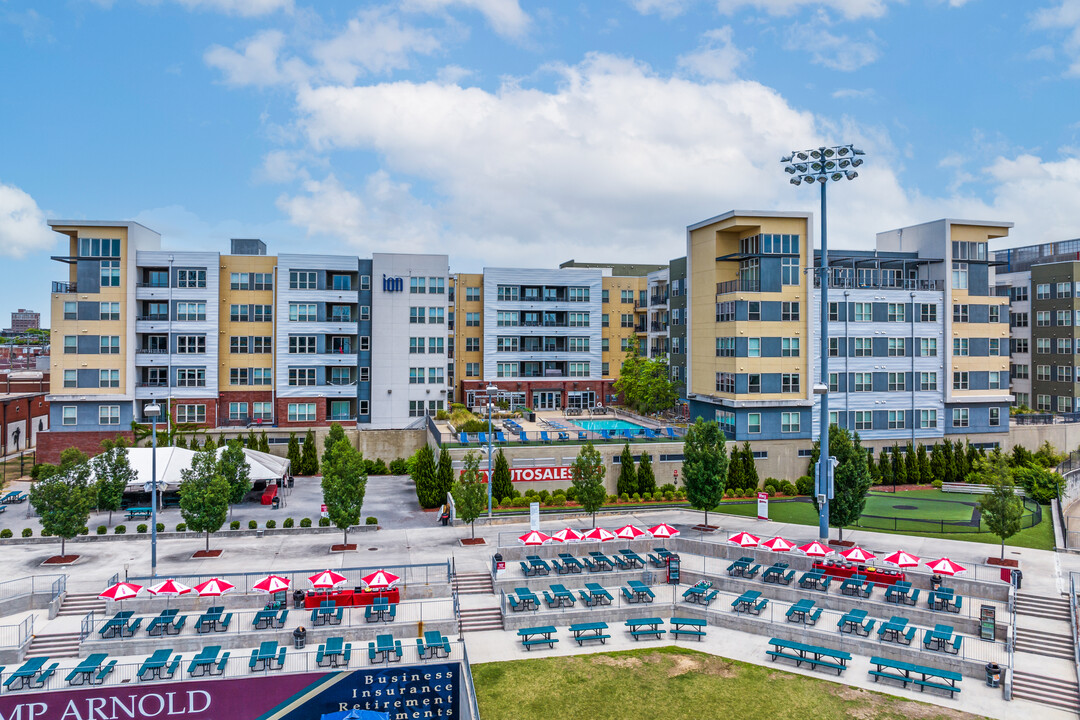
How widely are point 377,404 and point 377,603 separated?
36650 millimetres

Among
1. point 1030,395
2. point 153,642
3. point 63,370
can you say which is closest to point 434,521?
point 153,642

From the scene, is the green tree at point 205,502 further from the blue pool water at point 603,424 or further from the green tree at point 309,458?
the blue pool water at point 603,424

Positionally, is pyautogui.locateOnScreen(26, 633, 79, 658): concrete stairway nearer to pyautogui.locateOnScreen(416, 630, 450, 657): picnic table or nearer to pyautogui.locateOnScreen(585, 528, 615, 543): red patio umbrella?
pyautogui.locateOnScreen(416, 630, 450, 657): picnic table

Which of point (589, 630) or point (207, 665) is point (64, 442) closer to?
point (207, 665)

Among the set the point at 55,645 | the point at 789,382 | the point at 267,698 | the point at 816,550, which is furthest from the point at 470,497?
the point at 789,382

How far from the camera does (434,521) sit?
43.9m

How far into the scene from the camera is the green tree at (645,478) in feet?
159

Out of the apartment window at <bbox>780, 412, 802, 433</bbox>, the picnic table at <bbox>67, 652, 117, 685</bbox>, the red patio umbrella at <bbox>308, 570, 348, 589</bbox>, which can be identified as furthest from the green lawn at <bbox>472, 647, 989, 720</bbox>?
the apartment window at <bbox>780, 412, 802, 433</bbox>

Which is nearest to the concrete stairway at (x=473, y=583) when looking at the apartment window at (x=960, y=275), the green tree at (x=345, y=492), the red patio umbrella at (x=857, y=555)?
the green tree at (x=345, y=492)

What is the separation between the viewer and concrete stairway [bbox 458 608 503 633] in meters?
30.0

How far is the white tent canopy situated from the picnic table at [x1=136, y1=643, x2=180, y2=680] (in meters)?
Result: 19.7

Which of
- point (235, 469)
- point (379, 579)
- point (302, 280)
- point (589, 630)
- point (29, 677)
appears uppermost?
point (302, 280)

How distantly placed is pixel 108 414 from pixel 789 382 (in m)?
52.9

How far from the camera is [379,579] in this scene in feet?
98.7
